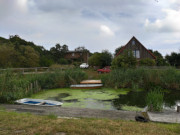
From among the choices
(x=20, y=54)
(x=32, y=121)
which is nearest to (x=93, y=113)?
(x=32, y=121)

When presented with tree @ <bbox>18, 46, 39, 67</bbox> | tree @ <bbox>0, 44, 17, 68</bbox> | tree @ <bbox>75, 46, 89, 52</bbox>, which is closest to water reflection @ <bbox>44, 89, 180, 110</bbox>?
tree @ <bbox>0, 44, 17, 68</bbox>

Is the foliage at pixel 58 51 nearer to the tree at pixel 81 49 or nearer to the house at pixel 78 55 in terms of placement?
the house at pixel 78 55

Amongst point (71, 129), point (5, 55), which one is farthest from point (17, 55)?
point (71, 129)

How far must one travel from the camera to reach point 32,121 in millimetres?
3760

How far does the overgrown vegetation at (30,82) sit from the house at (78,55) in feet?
87.9

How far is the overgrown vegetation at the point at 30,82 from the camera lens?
7.84 metres

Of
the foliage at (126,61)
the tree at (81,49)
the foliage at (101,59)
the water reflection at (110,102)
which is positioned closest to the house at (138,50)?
the foliage at (101,59)

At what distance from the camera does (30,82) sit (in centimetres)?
1071

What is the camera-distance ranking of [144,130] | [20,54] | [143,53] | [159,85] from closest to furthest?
[144,130]
[159,85]
[20,54]
[143,53]

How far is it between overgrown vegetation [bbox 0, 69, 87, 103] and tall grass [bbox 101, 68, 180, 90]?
10.0 feet

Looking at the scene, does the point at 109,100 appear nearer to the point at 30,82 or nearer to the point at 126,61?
the point at 30,82

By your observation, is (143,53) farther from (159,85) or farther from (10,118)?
(10,118)

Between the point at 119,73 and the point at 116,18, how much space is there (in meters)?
A: 4.89

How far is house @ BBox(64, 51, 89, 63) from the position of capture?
4159 cm
